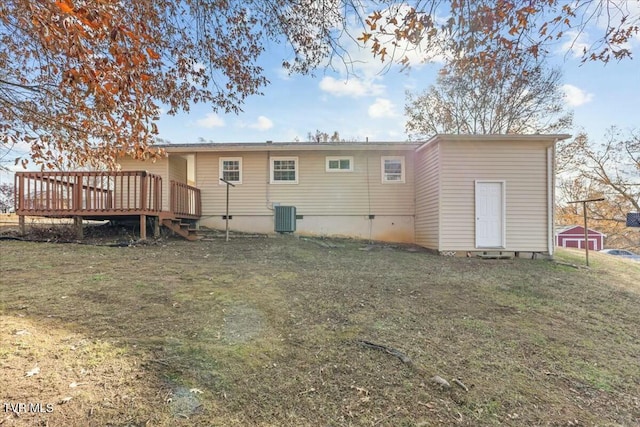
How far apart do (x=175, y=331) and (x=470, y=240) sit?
7.99 m

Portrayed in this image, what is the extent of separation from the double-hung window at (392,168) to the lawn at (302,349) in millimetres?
6088

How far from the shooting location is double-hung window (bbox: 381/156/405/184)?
1195 centimetres

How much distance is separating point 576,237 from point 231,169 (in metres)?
29.0

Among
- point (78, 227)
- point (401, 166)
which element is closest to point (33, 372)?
point (78, 227)

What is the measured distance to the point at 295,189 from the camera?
39.5 feet

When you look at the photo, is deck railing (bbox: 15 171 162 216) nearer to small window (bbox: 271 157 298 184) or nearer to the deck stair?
the deck stair

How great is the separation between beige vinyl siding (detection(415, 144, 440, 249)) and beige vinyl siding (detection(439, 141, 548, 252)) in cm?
28

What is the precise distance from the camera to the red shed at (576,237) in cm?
2827

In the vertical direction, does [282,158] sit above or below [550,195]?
above

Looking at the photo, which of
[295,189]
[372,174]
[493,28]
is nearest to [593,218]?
[372,174]

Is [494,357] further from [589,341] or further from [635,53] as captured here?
[635,53]

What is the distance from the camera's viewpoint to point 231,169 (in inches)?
479

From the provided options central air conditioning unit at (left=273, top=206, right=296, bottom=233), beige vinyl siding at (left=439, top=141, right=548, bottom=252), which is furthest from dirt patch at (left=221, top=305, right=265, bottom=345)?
central air conditioning unit at (left=273, top=206, right=296, bottom=233)

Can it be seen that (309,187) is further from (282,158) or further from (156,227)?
(156,227)
